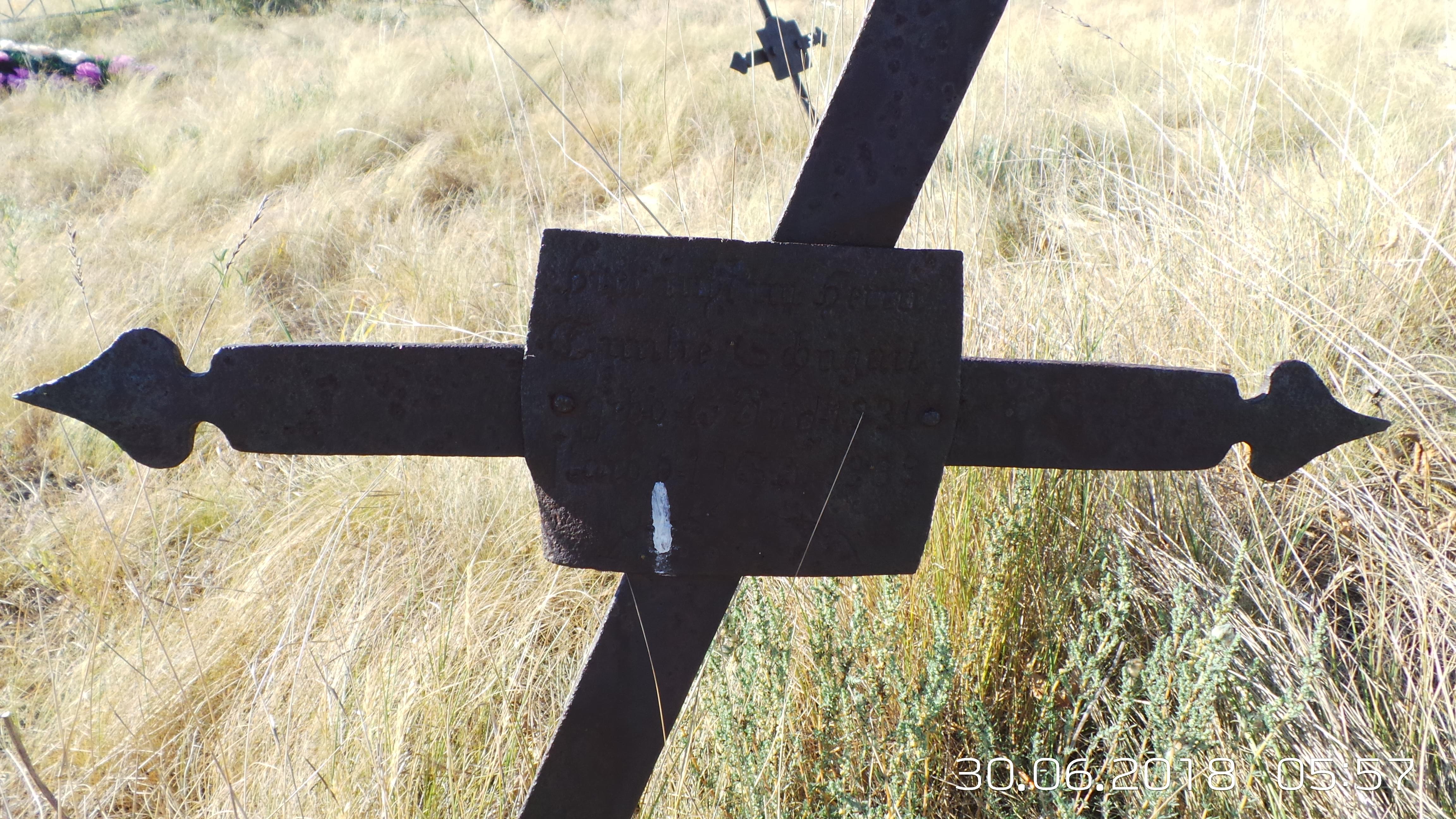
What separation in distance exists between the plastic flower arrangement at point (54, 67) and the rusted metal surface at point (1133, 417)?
1027 centimetres

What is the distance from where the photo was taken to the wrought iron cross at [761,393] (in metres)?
0.83

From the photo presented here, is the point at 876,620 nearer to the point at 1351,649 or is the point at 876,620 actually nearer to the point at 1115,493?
the point at 1115,493

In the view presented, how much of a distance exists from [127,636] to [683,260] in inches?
68.4

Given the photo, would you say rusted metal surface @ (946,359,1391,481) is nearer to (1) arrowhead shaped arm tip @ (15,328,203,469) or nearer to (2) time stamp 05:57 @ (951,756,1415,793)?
(2) time stamp 05:57 @ (951,756,1415,793)

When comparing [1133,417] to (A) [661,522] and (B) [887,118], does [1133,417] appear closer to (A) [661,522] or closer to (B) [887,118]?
(B) [887,118]

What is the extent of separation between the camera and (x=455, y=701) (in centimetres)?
147

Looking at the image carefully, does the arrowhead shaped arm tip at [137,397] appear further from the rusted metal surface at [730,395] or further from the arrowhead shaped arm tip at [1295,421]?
the arrowhead shaped arm tip at [1295,421]

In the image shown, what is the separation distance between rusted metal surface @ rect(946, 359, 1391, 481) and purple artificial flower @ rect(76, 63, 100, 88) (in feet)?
34.7

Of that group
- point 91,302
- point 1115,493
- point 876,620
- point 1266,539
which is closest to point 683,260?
point 876,620

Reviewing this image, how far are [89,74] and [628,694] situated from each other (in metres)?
10.8

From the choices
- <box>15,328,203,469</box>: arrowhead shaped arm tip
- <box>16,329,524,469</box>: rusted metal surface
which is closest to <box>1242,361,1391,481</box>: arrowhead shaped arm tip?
<box>16,329,524,469</box>: rusted metal surface

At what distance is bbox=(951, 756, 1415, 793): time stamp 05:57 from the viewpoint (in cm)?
111

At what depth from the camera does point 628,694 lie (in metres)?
0.93

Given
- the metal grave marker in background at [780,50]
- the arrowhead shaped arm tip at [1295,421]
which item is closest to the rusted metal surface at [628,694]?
the arrowhead shaped arm tip at [1295,421]
